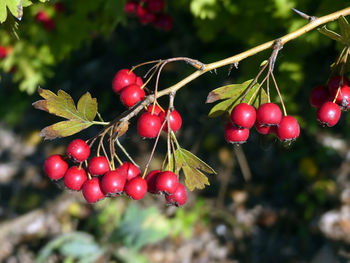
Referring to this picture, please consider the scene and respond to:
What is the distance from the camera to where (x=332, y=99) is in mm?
1385

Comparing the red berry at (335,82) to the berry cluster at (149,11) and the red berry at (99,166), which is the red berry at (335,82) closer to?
the red berry at (99,166)

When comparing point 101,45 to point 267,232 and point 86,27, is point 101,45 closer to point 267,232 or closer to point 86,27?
point 86,27

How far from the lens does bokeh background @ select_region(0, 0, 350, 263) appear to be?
9.21ft

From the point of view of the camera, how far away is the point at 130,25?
4453 mm

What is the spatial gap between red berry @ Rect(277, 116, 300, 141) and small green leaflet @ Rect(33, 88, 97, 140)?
0.55 m

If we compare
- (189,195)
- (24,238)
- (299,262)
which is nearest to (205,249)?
(189,195)

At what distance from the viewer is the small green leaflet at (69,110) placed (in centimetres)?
127

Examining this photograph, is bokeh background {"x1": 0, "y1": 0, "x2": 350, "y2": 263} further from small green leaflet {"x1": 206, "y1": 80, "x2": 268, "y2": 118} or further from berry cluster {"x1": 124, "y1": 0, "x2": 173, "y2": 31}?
→ small green leaflet {"x1": 206, "y1": 80, "x2": 268, "y2": 118}

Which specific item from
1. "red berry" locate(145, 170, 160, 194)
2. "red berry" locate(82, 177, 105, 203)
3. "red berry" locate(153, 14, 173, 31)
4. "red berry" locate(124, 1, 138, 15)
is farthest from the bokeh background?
"red berry" locate(82, 177, 105, 203)

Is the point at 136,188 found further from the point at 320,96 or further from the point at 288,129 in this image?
the point at 320,96

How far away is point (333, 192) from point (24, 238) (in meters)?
2.59

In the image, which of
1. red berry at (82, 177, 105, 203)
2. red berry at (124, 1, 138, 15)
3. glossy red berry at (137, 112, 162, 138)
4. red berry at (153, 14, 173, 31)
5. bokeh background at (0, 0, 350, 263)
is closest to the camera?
glossy red berry at (137, 112, 162, 138)

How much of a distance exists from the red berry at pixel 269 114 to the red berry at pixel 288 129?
4cm

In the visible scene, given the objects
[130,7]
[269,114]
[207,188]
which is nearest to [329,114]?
[269,114]
